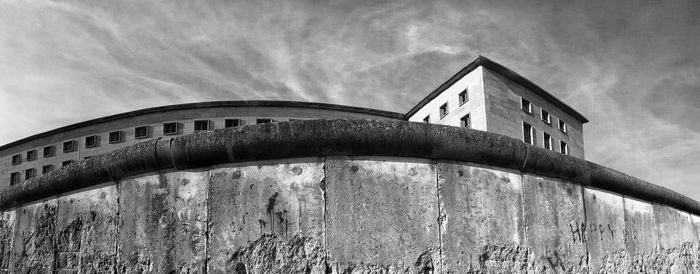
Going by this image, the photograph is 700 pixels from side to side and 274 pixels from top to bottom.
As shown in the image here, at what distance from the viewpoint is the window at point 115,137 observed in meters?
50.6

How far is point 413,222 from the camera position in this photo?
366 cm

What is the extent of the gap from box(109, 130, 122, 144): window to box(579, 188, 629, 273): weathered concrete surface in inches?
2021

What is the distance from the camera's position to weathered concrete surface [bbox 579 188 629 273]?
4613 millimetres

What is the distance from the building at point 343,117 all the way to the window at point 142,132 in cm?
9

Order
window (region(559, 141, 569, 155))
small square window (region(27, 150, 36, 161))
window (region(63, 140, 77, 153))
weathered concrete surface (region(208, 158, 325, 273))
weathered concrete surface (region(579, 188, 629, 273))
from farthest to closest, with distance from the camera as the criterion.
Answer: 1. small square window (region(27, 150, 36, 161))
2. window (region(63, 140, 77, 153))
3. window (region(559, 141, 569, 155))
4. weathered concrete surface (region(579, 188, 629, 273))
5. weathered concrete surface (region(208, 158, 325, 273))

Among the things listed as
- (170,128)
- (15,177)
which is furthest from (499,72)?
(15,177)

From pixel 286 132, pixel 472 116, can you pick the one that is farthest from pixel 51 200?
pixel 472 116

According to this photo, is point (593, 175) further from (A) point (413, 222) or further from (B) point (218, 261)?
(B) point (218, 261)

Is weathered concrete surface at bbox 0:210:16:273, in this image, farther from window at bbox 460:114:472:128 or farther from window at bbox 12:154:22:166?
window at bbox 12:154:22:166

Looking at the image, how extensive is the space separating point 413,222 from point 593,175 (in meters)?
2.06

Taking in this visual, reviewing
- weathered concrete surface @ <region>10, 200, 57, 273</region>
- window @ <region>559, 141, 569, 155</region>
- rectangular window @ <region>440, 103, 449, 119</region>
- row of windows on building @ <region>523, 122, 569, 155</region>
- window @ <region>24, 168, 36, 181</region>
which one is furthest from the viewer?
window @ <region>24, 168, 36, 181</region>

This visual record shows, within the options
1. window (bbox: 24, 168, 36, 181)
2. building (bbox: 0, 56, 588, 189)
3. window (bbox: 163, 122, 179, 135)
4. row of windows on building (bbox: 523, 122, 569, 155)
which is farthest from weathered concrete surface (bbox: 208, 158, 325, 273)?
window (bbox: 24, 168, 36, 181)

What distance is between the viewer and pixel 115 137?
167ft

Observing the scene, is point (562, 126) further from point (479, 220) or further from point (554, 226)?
point (479, 220)
